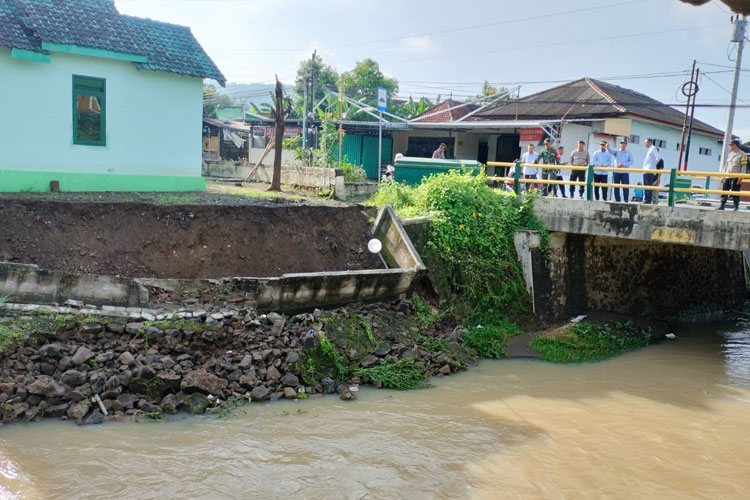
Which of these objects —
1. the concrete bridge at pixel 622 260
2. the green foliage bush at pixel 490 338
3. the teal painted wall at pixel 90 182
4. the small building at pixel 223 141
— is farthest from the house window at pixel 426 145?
the green foliage bush at pixel 490 338

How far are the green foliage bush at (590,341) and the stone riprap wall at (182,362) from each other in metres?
2.47

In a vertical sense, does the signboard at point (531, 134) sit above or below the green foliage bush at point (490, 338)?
above

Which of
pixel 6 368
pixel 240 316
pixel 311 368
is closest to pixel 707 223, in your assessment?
pixel 311 368

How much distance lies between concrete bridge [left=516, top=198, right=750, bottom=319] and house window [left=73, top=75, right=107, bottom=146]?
10.1 m

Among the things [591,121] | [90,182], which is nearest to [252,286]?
[90,182]

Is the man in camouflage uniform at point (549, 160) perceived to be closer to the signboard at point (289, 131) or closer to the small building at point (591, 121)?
the small building at point (591, 121)

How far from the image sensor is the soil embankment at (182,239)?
10430 mm

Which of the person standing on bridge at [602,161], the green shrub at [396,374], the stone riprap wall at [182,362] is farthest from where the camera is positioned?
the person standing on bridge at [602,161]

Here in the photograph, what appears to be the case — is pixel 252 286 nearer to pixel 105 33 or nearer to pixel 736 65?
pixel 105 33

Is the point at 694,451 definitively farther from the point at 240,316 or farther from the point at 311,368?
the point at 240,316

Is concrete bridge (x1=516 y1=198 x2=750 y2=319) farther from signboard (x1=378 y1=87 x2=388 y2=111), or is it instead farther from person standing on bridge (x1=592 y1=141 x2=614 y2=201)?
signboard (x1=378 y1=87 x2=388 y2=111)

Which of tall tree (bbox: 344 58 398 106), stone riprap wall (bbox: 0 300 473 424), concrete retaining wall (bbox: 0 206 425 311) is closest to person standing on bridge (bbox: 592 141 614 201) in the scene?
concrete retaining wall (bbox: 0 206 425 311)

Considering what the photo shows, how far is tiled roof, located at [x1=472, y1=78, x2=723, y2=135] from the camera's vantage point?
21.8 metres

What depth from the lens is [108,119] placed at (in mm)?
14188
